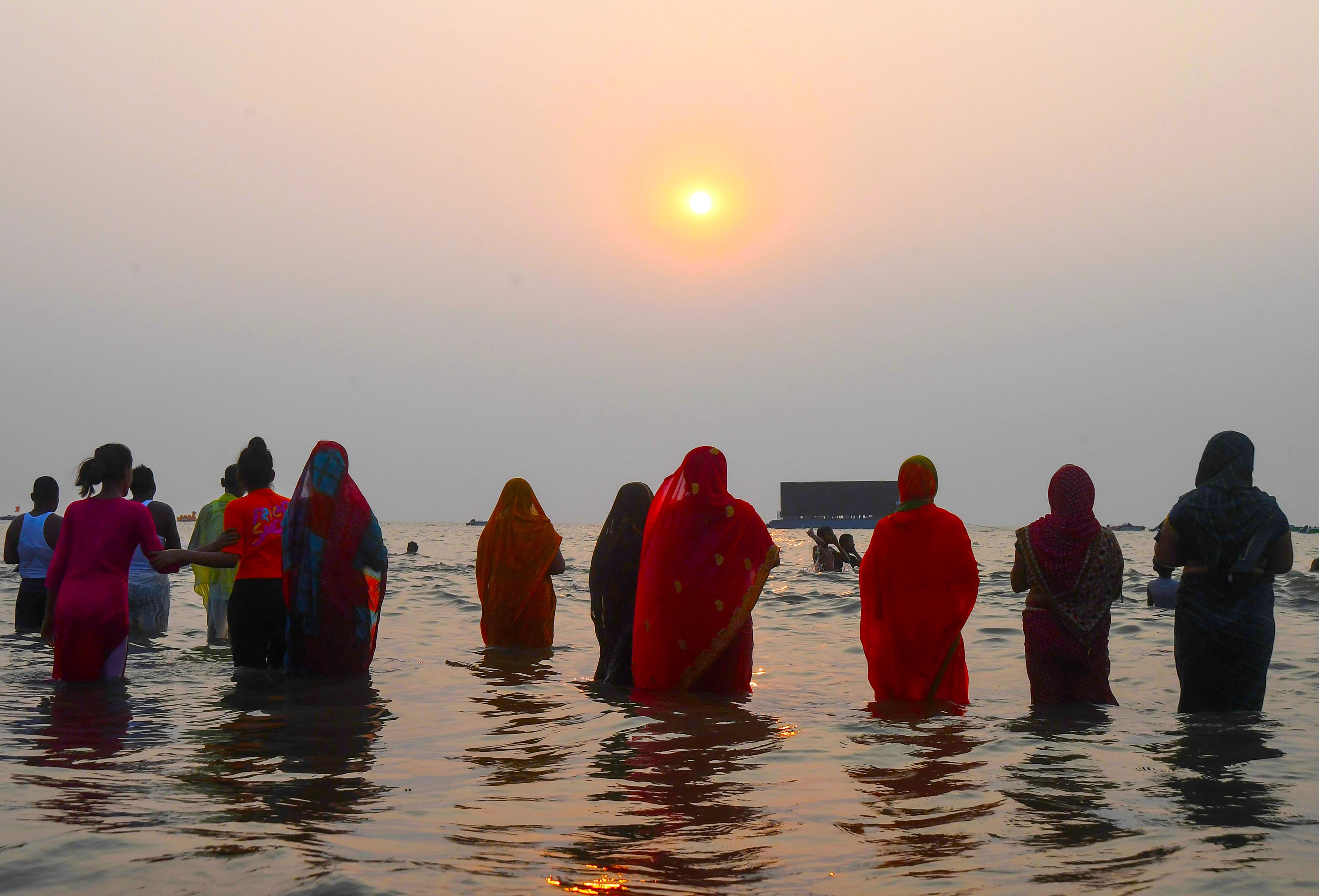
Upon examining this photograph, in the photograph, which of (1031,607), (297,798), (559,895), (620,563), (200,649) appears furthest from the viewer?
(200,649)

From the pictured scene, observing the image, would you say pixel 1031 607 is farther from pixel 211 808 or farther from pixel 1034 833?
pixel 211 808

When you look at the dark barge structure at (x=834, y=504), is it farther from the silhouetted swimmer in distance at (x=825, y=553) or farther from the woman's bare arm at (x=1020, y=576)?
the woman's bare arm at (x=1020, y=576)

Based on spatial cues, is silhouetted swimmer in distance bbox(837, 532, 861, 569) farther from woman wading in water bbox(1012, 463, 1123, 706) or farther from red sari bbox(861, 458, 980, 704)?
woman wading in water bbox(1012, 463, 1123, 706)

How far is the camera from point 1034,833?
3.47 meters

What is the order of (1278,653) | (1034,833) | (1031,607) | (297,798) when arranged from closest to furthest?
(1034,833) → (297,798) → (1031,607) → (1278,653)

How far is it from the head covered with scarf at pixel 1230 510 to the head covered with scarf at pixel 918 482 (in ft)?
4.38

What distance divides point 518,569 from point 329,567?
2.79 meters

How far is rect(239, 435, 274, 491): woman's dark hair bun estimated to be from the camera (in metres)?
6.66

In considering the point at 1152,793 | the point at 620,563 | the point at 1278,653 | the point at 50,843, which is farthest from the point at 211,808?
the point at 1278,653

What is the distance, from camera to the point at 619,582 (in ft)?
23.9

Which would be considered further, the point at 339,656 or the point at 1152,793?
the point at 339,656

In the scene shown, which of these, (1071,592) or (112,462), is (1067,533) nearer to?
(1071,592)

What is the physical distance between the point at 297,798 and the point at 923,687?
3.78 m

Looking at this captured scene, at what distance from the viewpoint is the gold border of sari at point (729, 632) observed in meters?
6.46
